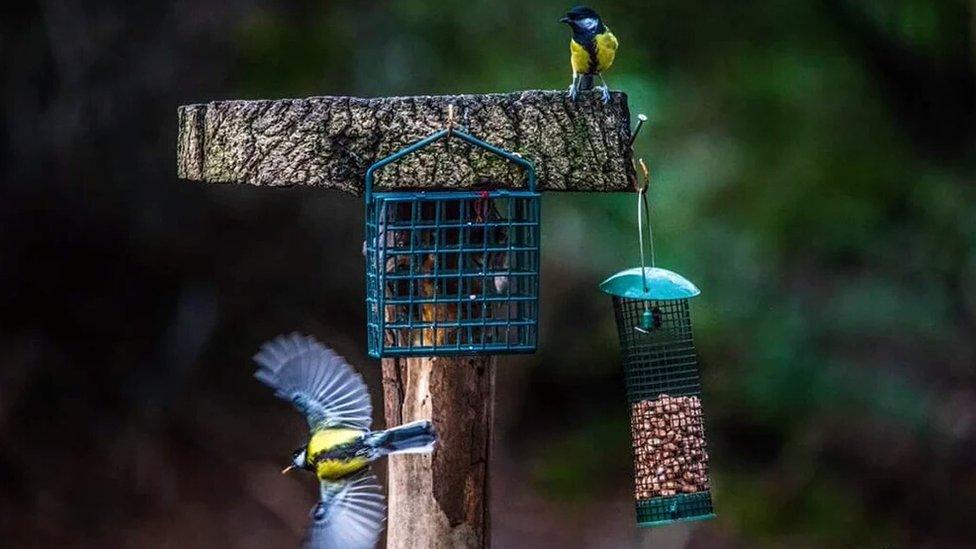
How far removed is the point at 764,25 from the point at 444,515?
420cm

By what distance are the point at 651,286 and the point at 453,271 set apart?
526 millimetres

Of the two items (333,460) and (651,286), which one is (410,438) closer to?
(333,460)

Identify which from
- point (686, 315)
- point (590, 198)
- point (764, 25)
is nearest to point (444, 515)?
point (686, 315)

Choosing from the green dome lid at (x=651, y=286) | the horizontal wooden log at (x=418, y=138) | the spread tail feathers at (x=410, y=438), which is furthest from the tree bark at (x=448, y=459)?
the horizontal wooden log at (x=418, y=138)

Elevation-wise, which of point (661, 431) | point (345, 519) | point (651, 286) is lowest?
point (345, 519)

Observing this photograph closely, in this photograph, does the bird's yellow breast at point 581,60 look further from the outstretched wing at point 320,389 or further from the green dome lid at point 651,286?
the outstretched wing at point 320,389

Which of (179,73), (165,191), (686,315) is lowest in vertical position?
(686,315)

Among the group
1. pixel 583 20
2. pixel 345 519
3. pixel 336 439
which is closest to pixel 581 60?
pixel 583 20

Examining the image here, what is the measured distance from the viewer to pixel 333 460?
12.3 ft

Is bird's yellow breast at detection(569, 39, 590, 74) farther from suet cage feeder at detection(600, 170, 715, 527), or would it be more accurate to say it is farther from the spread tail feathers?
the spread tail feathers

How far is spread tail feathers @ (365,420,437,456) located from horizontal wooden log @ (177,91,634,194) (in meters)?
0.60

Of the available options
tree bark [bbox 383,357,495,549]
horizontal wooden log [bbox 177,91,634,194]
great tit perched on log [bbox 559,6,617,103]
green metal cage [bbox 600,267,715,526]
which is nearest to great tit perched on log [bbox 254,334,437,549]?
tree bark [bbox 383,357,495,549]

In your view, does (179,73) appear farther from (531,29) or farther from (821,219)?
(821,219)

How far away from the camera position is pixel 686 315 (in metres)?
4.30
